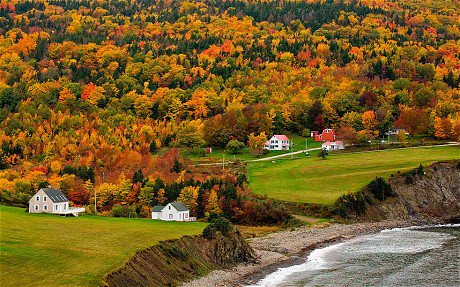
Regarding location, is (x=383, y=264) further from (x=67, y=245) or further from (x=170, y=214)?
(x=170, y=214)

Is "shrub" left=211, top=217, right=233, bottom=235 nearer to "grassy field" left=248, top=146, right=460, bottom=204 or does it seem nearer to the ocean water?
the ocean water

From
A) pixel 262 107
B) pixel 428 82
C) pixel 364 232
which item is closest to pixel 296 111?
pixel 262 107

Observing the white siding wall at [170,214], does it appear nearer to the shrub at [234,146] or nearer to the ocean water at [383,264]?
the ocean water at [383,264]

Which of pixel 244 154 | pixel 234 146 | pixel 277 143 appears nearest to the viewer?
pixel 234 146

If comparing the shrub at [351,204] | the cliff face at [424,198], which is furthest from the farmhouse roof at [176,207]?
the cliff face at [424,198]

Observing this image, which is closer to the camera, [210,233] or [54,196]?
[210,233]

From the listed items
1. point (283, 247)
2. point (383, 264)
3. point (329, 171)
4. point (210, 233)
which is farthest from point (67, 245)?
point (329, 171)

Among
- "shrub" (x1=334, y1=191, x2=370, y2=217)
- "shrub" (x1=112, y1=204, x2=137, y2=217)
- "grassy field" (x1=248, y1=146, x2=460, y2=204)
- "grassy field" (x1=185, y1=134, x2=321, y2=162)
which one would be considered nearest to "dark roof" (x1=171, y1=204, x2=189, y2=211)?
"shrub" (x1=112, y1=204, x2=137, y2=217)
